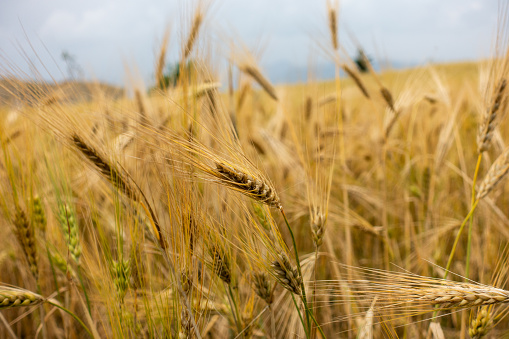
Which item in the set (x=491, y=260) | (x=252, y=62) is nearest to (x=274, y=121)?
(x=252, y=62)

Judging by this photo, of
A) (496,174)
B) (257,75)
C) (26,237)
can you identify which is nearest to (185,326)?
(26,237)

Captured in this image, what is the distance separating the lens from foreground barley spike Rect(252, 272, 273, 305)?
77 cm

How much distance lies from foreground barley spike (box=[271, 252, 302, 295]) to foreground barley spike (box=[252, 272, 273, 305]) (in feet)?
0.32

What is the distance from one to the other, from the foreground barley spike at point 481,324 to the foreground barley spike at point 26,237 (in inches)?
47.2

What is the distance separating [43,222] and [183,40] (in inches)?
31.2

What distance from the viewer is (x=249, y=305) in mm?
892

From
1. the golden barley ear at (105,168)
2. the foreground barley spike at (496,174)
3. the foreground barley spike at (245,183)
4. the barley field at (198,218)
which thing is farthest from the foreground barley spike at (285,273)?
the foreground barley spike at (496,174)

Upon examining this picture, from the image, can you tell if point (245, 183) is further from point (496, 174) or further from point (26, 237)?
point (26, 237)

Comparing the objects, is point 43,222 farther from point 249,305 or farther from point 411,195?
point 411,195

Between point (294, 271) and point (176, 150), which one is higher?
point (176, 150)

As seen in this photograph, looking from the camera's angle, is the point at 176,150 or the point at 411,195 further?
the point at 411,195

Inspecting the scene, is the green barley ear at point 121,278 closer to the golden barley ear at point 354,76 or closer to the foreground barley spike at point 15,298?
the foreground barley spike at point 15,298

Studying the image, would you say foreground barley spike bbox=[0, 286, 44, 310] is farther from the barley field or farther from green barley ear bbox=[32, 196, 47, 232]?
green barley ear bbox=[32, 196, 47, 232]

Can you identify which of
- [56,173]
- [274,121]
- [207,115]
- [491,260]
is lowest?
[491,260]
